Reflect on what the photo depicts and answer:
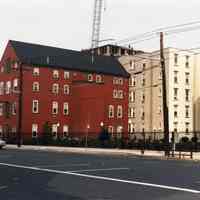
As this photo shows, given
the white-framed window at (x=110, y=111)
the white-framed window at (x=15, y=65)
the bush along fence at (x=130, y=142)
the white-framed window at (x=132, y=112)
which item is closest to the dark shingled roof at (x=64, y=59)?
the white-framed window at (x=15, y=65)

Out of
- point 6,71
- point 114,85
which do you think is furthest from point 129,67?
point 6,71

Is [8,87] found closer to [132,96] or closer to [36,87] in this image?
[36,87]

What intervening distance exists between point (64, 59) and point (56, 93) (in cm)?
673

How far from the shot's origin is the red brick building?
81562 mm

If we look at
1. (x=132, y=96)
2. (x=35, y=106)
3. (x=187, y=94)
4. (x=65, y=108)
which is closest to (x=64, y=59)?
(x=65, y=108)

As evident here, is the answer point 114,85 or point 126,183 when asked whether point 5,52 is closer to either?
point 114,85

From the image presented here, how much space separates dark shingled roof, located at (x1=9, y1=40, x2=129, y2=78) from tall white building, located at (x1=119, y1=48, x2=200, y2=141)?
4.51 m

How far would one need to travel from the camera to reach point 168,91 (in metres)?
93.1

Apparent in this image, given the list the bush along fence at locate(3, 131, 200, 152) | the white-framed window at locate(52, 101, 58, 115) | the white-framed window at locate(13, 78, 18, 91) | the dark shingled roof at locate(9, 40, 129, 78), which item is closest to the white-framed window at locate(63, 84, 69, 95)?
the white-framed window at locate(52, 101, 58, 115)

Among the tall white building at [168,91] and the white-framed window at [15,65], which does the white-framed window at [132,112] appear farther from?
the white-framed window at [15,65]

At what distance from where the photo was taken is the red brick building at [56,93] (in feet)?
268

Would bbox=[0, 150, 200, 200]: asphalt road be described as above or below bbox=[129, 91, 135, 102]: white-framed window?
below

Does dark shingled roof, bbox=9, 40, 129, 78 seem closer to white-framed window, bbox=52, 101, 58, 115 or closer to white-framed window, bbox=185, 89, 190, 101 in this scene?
white-framed window, bbox=52, 101, 58, 115

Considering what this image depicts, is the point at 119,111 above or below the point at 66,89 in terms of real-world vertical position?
→ below
